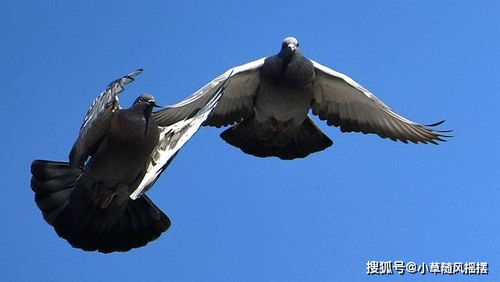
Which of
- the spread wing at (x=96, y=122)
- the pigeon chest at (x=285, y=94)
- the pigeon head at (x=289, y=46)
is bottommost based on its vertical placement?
the spread wing at (x=96, y=122)

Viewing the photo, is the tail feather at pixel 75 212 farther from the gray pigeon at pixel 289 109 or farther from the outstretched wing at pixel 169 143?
the gray pigeon at pixel 289 109

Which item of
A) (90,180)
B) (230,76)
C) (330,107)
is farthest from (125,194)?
(330,107)

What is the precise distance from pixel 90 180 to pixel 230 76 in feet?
8.96

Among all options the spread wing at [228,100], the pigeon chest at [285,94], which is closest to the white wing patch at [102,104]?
the spread wing at [228,100]

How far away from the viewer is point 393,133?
1531 centimetres

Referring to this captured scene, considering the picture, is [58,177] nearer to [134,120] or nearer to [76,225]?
[76,225]

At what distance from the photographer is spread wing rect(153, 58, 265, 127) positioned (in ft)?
47.9

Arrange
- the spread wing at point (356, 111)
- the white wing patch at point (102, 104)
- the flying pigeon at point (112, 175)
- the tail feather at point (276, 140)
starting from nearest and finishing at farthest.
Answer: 1. the white wing patch at point (102, 104)
2. the flying pigeon at point (112, 175)
3. the spread wing at point (356, 111)
4. the tail feather at point (276, 140)

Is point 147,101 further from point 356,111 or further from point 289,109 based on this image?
point 356,111

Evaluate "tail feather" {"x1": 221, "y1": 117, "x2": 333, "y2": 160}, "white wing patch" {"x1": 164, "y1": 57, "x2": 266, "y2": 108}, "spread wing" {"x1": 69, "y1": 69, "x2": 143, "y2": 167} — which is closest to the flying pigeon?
"spread wing" {"x1": 69, "y1": 69, "x2": 143, "y2": 167}

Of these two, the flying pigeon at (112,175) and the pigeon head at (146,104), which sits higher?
the pigeon head at (146,104)

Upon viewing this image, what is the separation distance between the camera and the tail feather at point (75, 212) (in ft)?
42.9

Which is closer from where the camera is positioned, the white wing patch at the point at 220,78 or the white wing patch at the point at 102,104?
the white wing patch at the point at 102,104

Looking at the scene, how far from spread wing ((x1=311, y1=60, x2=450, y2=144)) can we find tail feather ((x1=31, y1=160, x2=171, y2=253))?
3358 mm
